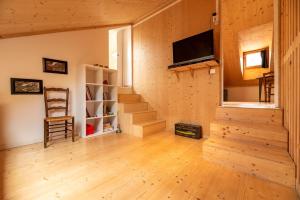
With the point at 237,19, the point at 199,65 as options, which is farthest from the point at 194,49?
the point at 237,19

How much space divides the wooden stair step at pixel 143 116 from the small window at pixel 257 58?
11.9 feet

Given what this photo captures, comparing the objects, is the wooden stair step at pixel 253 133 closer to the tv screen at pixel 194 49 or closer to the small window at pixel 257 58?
the tv screen at pixel 194 49

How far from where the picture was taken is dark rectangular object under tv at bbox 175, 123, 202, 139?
10.2ft

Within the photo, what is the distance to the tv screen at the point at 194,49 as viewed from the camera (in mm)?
2883

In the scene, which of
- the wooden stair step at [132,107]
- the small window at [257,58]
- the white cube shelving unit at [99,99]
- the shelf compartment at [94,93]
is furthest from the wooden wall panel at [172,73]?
the small window at [257,58]

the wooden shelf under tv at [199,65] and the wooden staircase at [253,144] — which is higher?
the wooden shelf under tv at [199,65]

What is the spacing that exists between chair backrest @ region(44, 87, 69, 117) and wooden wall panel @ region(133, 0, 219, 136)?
6.52 feet

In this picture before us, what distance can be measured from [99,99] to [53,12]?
1.89 meters

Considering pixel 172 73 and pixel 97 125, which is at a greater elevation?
pixel 172 73

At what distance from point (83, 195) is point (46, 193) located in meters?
0.35

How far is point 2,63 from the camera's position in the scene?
2.48m

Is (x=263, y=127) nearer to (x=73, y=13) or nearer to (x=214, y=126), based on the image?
(x=214, y=126)

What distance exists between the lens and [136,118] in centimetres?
369

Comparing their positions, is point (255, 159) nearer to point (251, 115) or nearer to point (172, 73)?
point (251, 115)
